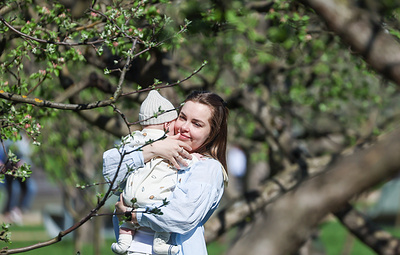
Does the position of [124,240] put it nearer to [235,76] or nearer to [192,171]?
[192,171]

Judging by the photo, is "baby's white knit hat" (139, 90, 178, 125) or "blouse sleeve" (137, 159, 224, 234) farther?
"baby's white knit hat" (139, 90, 178, 125)

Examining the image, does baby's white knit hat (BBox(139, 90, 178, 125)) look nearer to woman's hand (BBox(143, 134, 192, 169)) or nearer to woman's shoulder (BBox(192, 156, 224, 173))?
woman's hand (BBox(143, 134, 192, 169))

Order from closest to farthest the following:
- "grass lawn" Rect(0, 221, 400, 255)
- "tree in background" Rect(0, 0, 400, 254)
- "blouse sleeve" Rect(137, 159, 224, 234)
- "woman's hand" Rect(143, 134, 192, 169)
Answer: "tree in background" Rect(0, 0, 400, 254) < "blouse sleeve" Rect(137, 159, 224, 234) < "woman's hand" Rect(143, 134, 192, 169) < "grass lawn" Rect(0, 221, 400, 255)

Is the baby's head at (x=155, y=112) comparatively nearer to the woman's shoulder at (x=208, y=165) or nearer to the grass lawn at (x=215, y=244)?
the woman's shoulder at (x=208, y=165)

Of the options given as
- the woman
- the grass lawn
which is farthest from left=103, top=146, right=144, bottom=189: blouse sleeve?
the grass lawn

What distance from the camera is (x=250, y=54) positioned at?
408 inches

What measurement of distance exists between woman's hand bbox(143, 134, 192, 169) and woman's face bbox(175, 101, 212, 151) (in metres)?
0.11

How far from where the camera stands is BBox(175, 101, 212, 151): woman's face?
423 cm

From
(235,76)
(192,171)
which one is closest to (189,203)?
(192,171)

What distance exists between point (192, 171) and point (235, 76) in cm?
918

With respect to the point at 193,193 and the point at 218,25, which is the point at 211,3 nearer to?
the point at 218,25

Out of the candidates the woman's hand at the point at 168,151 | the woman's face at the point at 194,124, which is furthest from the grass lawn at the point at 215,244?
the woman's hand at the point at 168,151

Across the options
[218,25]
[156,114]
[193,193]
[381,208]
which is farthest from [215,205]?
[381,208]

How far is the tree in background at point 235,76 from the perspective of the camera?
2500 mm
